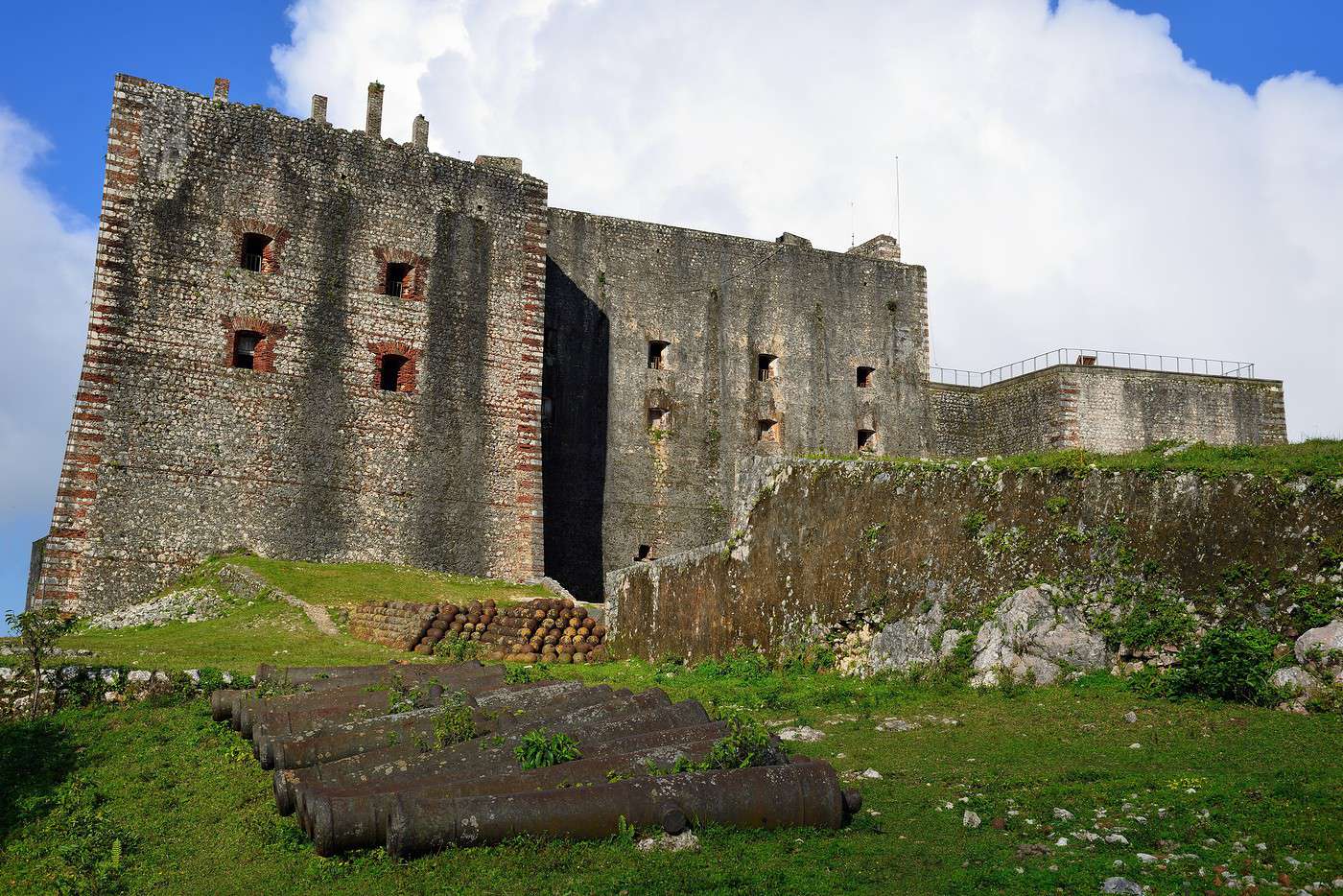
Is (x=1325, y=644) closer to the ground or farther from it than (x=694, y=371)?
closer to the ground

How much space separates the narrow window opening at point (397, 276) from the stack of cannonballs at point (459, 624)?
8550 millimetres

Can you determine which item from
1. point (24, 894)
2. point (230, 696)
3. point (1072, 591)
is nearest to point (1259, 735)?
point (1072, 591)

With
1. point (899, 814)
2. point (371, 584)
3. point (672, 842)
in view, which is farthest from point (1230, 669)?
point (371, 584)

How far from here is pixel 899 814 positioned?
6906 mm

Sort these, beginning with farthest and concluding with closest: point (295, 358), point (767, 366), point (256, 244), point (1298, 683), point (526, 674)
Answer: point (767, 366) → point (256, 244) → point (295, 358) → point (526, 674) → point (1298, 683)

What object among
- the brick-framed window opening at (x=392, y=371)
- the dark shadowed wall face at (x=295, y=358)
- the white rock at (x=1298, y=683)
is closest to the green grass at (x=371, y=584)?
the dark shadowed wall face at (x=295, y=358)

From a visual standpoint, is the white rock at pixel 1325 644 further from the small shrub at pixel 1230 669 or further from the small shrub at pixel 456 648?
the small shrub at pixel 456 648

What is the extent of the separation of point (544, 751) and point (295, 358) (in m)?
17.0

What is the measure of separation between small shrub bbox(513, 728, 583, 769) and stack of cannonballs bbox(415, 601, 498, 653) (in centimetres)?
1009

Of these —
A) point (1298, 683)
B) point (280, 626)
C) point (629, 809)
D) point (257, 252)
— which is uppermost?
point (257, 252)

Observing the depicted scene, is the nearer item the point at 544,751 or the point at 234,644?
the point at 544,751

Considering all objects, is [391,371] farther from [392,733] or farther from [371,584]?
[392,733]

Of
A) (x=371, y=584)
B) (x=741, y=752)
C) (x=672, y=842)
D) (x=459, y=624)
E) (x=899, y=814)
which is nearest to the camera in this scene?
(x=672, y=842)

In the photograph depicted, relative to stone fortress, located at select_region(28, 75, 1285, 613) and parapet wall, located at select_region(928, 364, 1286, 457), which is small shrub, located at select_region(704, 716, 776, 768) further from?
parapet wall, located at select_region(928, 364, 1286, 457)
